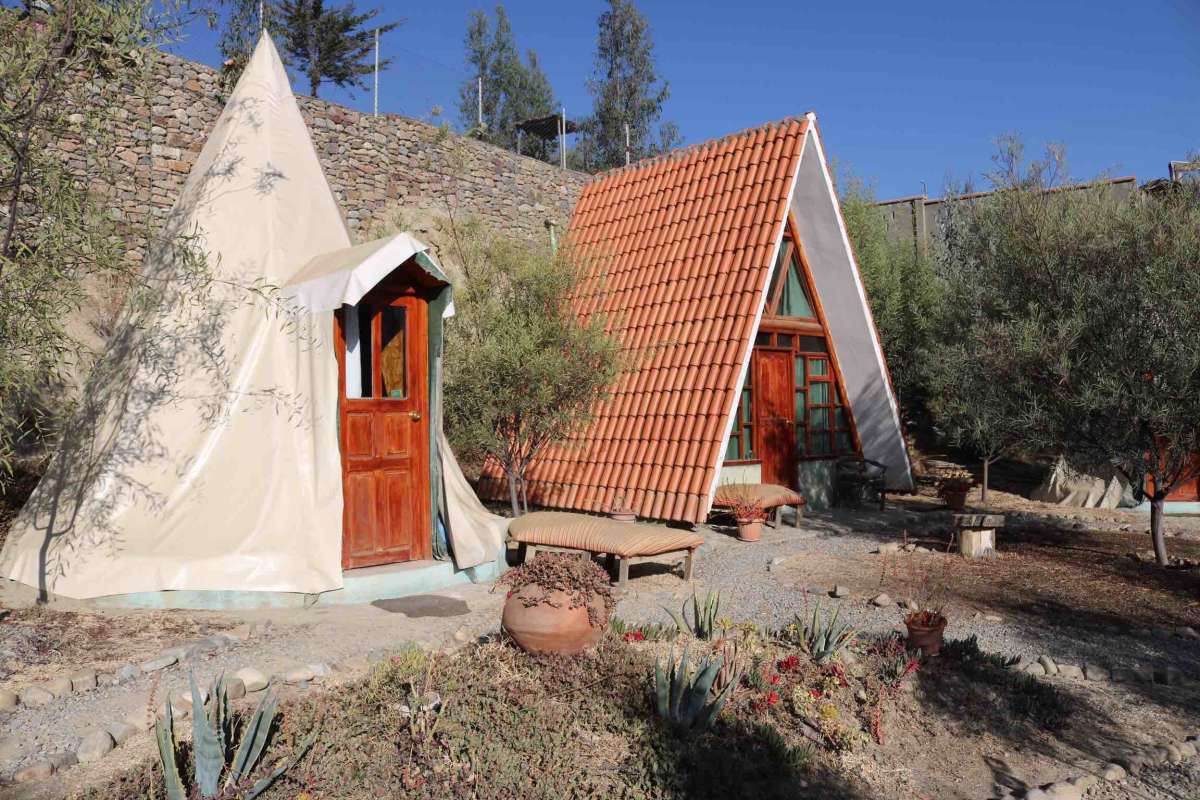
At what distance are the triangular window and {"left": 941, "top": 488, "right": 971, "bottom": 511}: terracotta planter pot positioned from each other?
3247 millimetres

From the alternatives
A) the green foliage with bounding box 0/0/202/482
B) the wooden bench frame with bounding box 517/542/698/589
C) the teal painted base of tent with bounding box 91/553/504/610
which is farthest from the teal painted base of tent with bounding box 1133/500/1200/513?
the green foliage with bounding box 0/0/202/482

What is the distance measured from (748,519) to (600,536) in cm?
292

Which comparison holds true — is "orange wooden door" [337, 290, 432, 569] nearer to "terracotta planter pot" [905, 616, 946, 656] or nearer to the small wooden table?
"terracotta planter pot" [905, 616, 946, 656]

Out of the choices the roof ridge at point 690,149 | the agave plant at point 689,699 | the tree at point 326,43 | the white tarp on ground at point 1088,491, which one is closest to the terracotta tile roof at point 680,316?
the roof ridge at point 690,149

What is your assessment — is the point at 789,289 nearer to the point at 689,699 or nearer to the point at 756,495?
the point at 756,495

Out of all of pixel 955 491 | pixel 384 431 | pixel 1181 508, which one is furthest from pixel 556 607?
pixel 1181 508

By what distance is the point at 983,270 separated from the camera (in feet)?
32.4

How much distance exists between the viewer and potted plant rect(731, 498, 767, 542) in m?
10.2

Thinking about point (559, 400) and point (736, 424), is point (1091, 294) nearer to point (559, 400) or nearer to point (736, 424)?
point (736, 424)

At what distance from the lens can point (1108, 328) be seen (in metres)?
8.42

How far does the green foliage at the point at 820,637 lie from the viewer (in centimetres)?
507

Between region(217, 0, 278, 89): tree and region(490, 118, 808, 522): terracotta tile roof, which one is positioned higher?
region(217, 0, 278, 89): tree

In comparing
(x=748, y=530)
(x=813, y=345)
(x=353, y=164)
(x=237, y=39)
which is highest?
(x=237, y=39)

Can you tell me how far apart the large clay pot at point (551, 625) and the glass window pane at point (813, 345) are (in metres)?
8.63
